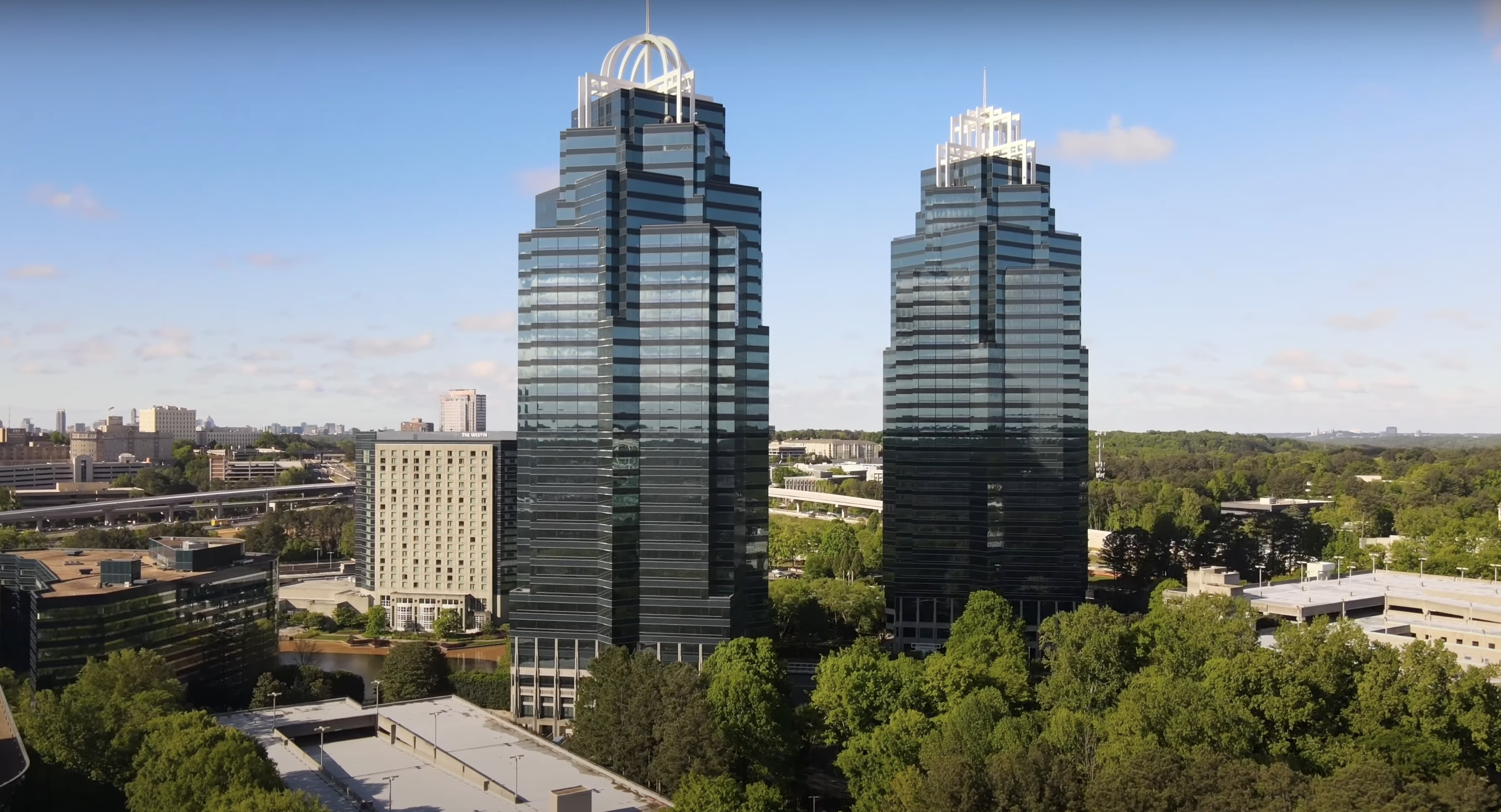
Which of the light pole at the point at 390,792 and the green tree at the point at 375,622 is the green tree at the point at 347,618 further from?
the light pole at the point at 390,792

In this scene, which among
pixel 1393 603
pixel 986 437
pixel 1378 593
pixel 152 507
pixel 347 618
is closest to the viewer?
pixel 1393 603

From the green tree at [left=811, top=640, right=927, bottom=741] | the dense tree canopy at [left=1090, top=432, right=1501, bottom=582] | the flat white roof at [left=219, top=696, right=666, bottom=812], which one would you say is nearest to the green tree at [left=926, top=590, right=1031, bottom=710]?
the green tree at [left=811, top=640, right=927, bottom=741]

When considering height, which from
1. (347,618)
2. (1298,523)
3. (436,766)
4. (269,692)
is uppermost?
(1298,523)

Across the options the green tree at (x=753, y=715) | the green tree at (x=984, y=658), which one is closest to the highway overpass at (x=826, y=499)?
the green tree at (x=984, y=658)

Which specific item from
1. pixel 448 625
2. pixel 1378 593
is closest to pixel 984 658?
pixel 1378 593

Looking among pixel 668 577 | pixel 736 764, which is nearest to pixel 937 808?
pixel 736 764

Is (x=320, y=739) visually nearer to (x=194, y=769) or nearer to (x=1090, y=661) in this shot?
(x=194, y=769)

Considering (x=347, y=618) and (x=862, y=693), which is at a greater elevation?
(x=862, y=693)

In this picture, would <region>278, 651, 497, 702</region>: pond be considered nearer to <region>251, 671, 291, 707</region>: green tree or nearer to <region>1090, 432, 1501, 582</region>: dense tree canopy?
<region>251, 671, 291, 707</region>: green tree
